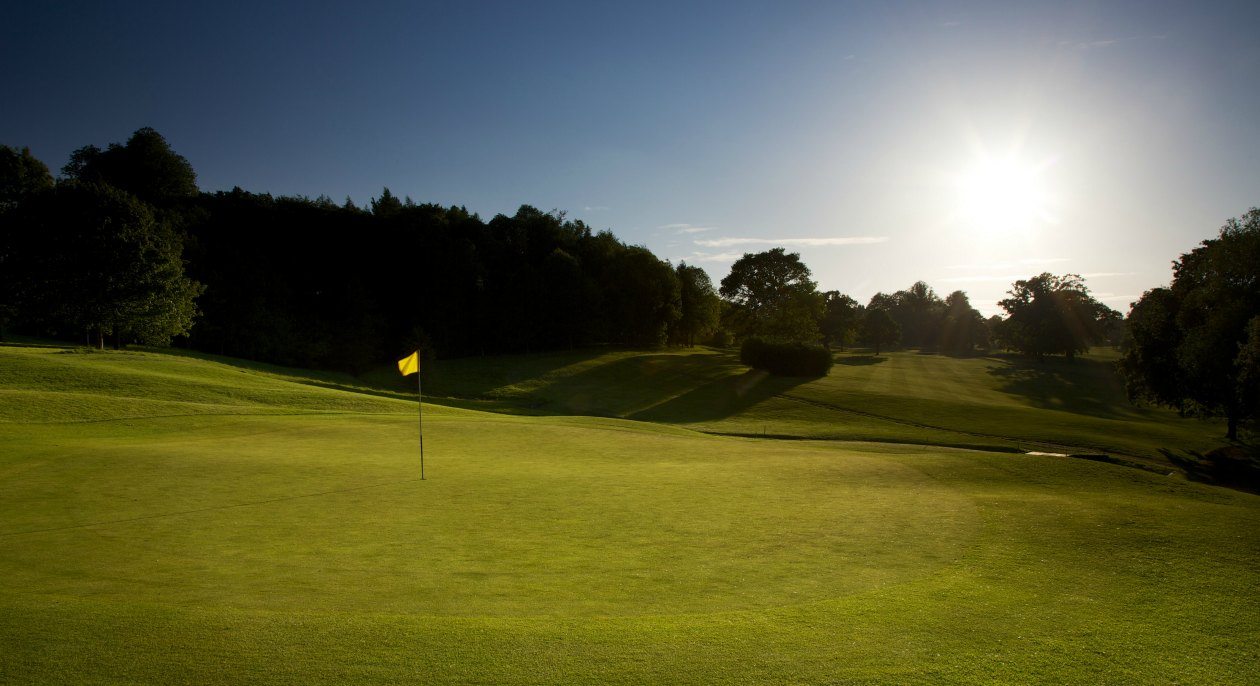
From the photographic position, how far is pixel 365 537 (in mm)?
10352

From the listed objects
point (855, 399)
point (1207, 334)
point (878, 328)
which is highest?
point (878, 328)

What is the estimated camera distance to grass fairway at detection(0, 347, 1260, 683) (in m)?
5.91

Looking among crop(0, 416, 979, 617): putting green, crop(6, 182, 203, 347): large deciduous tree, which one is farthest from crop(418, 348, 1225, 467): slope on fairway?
crop(6, 182, 203, 347): large deciduous tree

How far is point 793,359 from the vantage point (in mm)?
60344

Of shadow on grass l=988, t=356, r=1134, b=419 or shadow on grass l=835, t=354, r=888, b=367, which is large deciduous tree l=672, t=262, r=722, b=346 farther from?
Result: shadow on grass l=988, t=356, r=1134, b=419

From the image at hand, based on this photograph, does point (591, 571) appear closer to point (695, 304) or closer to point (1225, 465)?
point (1225, 465)

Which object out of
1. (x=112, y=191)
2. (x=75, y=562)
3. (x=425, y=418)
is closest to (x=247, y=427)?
(x=425, y=418)

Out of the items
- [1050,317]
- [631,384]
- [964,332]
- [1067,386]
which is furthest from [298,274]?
[964,332]

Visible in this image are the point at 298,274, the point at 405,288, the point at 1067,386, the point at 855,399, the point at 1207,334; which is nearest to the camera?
the point at 1207,334

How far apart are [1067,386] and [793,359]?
3023 cm

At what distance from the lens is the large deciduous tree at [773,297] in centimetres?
6956

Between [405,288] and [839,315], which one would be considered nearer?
[405,288]

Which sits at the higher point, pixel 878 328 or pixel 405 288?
pixel 405 288

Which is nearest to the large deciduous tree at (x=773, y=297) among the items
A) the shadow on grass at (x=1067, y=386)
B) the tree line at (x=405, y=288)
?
the tree line at (x=405, y=288)
